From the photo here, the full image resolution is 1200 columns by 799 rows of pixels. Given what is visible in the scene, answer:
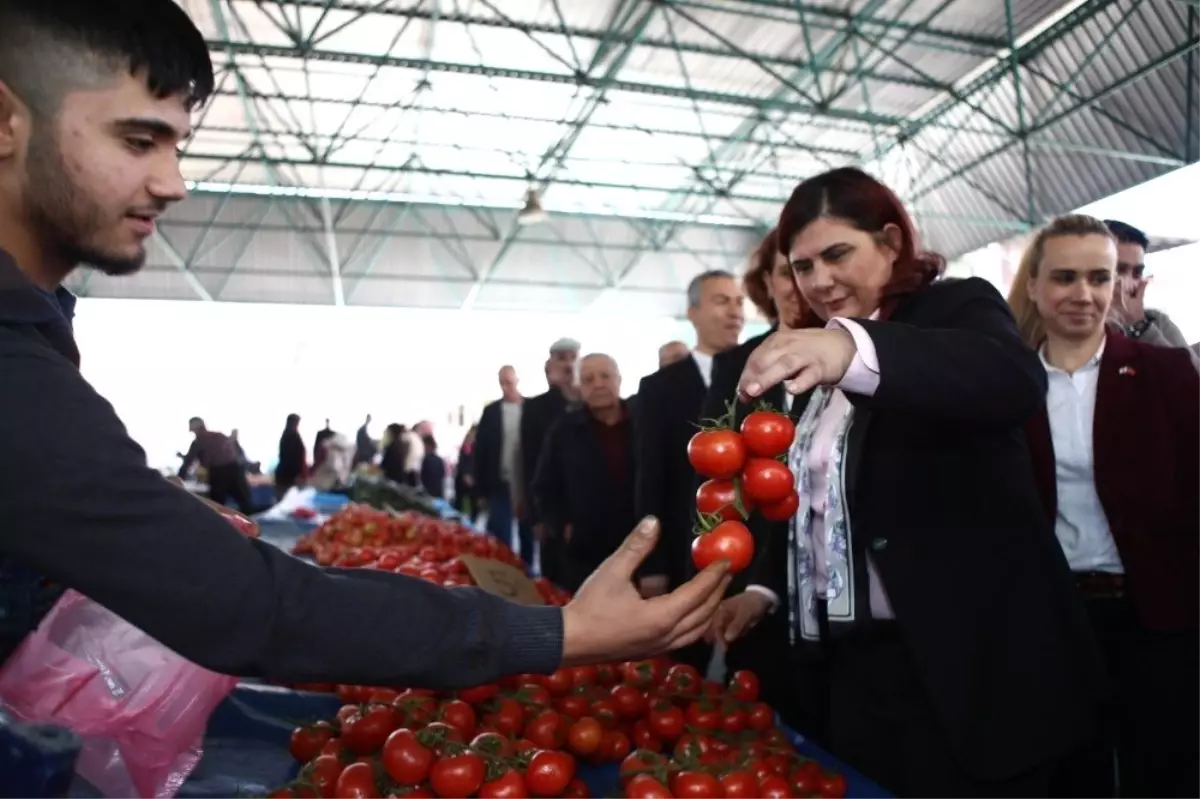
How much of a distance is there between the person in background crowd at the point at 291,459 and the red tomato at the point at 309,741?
25.0 ft

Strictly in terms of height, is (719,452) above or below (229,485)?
below

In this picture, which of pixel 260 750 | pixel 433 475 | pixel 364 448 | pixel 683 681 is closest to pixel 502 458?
pixel 433 475

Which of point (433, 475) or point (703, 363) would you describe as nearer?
point (703, 363)

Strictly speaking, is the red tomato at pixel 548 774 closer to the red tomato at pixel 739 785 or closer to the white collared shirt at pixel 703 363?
the red tomato at pixel 739 785

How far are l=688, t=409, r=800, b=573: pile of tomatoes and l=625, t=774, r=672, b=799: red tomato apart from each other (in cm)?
41

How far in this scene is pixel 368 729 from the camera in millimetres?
1843

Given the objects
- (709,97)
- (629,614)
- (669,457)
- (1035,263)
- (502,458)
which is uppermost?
(709,97)

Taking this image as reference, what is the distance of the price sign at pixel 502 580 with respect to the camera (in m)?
2.73

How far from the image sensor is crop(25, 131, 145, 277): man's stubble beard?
105cm

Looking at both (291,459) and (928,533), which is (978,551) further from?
(291,459)

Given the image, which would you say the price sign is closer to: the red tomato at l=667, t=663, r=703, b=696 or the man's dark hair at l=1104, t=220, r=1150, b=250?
the red tomato at l=667, t=663, r=703, b=696

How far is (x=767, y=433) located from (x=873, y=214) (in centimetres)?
58

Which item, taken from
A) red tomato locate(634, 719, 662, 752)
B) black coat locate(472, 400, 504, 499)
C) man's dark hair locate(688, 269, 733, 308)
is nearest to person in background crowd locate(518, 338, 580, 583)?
black coat locate(472, 400, 504, 499)

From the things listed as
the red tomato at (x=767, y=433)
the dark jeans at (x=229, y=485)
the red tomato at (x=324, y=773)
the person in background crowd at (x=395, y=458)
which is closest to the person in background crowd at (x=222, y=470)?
the dark jeans at (x=229, y=485)
